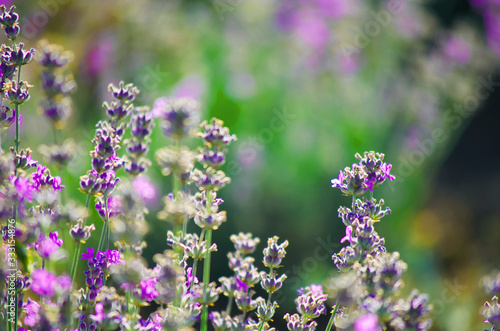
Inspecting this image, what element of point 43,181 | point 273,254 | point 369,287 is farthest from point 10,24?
point 369,287

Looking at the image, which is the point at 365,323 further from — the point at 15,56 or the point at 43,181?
the point at 15,56

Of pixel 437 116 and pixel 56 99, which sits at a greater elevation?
pixel 437 116

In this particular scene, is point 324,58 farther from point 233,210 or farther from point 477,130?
point 477,130

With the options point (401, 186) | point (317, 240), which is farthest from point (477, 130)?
point (317, 240)

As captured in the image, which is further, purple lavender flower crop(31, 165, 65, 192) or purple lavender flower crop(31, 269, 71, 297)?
purple lavender flower crop(31, 165, 65, 192)

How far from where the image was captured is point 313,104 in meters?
3.61

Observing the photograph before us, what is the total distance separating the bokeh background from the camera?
9.50 feet

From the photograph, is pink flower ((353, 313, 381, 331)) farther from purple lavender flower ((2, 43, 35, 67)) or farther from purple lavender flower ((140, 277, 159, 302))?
purple lavender flower ((2, 43, 35, 67))

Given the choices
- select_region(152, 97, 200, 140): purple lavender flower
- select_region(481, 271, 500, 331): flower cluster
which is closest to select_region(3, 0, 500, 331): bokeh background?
select_region(481, 271, 500, 331): flower cluster

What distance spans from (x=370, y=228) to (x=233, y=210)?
208 cm

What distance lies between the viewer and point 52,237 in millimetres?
845

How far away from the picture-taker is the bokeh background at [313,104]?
289 cm

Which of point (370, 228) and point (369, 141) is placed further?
point (369, 141)

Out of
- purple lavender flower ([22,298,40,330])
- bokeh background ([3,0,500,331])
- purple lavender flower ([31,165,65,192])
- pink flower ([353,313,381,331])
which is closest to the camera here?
pink flower ([353,313,381,331])
